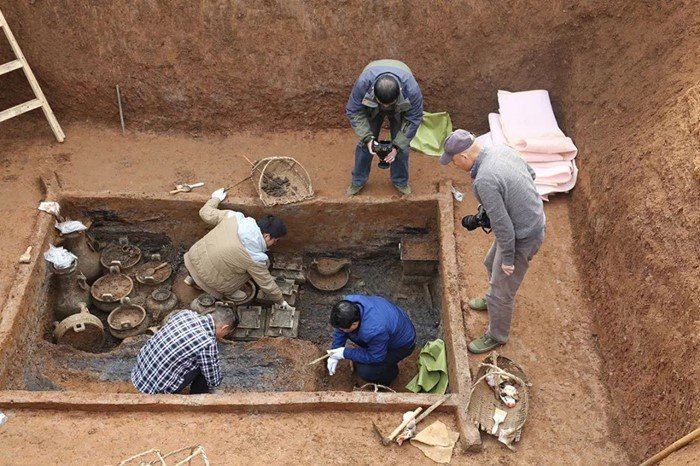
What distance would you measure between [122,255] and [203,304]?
1193 mm

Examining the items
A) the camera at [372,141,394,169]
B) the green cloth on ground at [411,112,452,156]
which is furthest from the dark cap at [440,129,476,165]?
the green cloth on ground at [411,112,452,156]

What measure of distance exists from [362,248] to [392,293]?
24.7 inches

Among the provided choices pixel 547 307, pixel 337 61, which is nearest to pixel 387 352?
pixel 547 307

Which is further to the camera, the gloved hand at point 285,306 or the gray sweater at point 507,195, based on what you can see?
the gloved hand at point 285,306

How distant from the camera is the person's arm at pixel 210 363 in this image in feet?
15.5

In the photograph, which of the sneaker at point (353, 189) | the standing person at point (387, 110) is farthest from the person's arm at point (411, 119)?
the sneaker at point (353, 189)

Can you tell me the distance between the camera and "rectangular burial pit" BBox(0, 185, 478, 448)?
4789 mm

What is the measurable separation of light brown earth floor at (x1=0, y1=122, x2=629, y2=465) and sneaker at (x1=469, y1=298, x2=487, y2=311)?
74 millimetres

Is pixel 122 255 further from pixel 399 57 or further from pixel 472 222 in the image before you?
pixel 472 222

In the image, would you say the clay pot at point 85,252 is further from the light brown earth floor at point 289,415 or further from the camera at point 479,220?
the camera at point 479,220

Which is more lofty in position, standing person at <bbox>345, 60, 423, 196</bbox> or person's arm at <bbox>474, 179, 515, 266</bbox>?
standing person at <bbox>345, 60, 423, 196</bbox>

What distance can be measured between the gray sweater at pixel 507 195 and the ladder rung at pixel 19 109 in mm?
4960

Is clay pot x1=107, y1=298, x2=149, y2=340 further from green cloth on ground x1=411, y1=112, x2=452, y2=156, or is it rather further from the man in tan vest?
green cloth on ground x1=411, y1=112, x2=452, y2=156

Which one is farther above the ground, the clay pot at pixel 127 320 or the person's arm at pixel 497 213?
the person's arm at pixel 497 213
